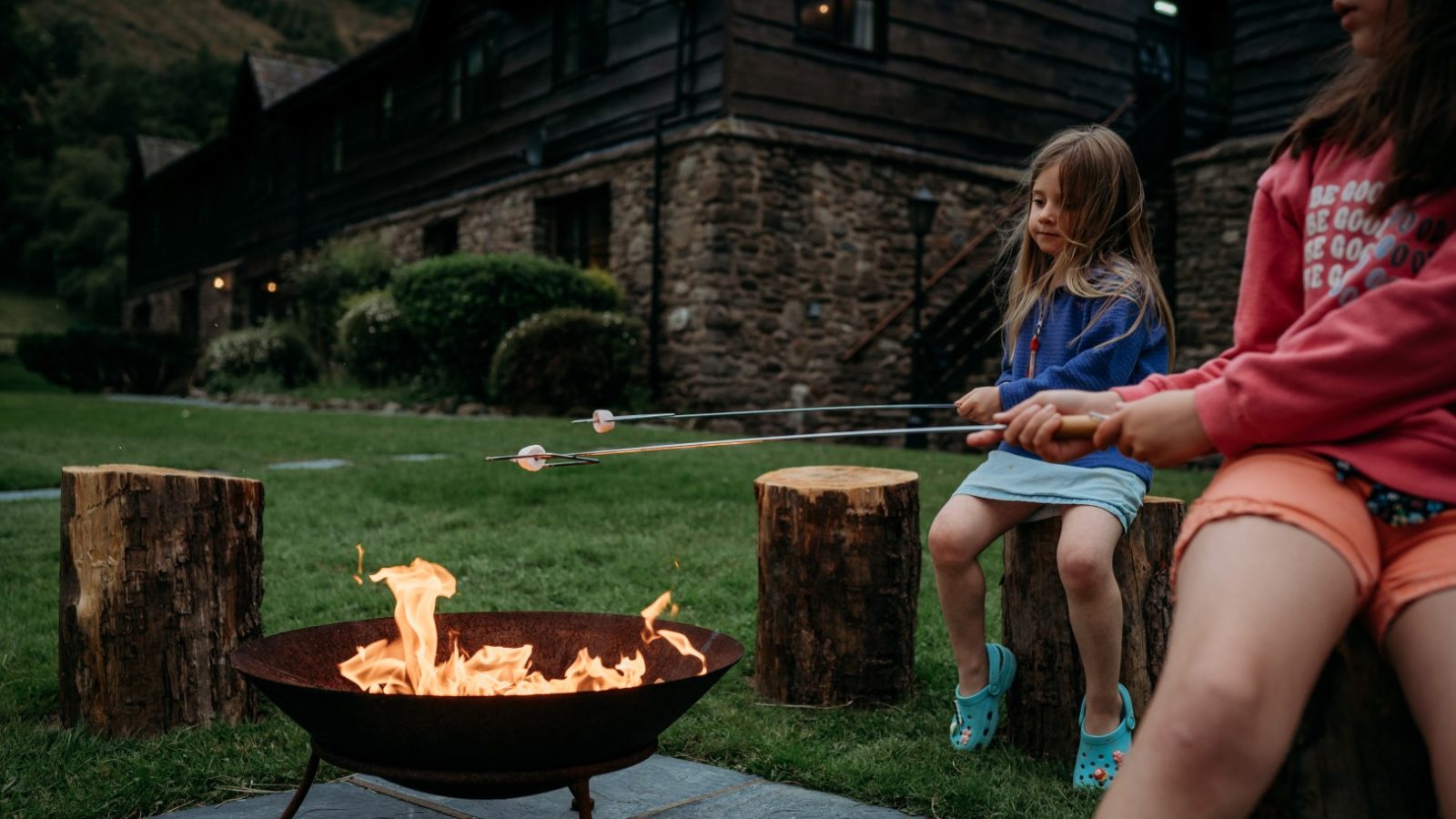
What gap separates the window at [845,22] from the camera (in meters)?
12.1

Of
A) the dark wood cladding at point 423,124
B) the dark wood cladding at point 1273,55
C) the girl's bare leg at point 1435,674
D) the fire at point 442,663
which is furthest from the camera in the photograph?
the dark wood cladding at point 423,124

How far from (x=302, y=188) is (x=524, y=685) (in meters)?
21.4

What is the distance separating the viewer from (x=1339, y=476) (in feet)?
4.47

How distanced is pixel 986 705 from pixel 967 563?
0.42 m

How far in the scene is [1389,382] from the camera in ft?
4.39

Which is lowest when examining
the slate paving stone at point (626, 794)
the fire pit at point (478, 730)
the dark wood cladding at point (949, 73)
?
the slate paving stone at point (626, 794)

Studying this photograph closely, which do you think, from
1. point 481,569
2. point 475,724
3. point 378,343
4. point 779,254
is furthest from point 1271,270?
point 378,343

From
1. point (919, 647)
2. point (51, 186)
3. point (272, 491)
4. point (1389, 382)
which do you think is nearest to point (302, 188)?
point (272, 491)

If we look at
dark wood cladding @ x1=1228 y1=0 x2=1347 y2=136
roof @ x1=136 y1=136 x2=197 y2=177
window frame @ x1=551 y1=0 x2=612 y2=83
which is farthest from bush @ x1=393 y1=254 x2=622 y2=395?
roof @ x1=136 y1=136 x2=197 y2=177

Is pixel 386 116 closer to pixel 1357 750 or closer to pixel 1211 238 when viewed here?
pixel 1211 238

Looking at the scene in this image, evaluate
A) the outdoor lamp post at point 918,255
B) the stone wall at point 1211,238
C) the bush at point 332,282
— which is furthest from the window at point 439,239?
the stone wall at point 1211,238

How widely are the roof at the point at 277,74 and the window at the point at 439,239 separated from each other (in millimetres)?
7153

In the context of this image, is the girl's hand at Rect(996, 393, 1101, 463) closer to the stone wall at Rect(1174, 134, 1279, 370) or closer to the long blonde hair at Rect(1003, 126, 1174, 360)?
the long blonde hair at Rect(1003, 126, 1174, 360)

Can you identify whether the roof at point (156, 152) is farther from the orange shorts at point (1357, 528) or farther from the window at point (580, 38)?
the orange shorts at point (1357, 528)
